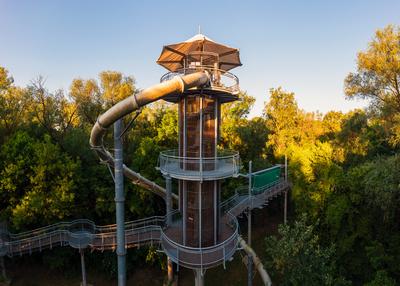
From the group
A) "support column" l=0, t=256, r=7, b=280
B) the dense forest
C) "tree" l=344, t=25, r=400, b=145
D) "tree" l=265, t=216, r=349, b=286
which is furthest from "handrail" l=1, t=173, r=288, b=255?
"tree" l=344, t=25, r=400, b=145

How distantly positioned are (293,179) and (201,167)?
37.1 ft

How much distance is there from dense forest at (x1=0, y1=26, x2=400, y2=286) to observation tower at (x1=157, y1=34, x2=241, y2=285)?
4.34 m

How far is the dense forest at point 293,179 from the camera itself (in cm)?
1536

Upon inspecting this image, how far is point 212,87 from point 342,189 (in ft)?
41.3

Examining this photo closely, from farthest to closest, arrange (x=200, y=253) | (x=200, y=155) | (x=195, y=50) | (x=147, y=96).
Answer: (x=195, y=50), (x=200, y=155), (x=200, y=253), (x=147, y=96)

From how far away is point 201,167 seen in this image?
1375 centimetres

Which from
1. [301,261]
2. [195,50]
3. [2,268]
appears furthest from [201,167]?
[2,268]

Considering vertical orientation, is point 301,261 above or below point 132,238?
below

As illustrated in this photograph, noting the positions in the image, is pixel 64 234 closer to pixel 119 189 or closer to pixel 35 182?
pixel 35 182

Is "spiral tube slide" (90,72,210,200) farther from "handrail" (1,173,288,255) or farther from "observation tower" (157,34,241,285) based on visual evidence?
"handrail" (1,173,288,255)

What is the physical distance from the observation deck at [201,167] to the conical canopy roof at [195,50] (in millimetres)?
6016

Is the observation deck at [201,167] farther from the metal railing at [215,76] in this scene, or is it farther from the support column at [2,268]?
the support column at [2,268]

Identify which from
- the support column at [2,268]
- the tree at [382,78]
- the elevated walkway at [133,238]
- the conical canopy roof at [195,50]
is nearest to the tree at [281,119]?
the elevated walkway at [133,238]

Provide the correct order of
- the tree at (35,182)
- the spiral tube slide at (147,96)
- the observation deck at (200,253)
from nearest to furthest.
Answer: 1. the spiral tube slide at (147,96)
2. the observation deck at (200,253)
3. the tree at (35,182)
